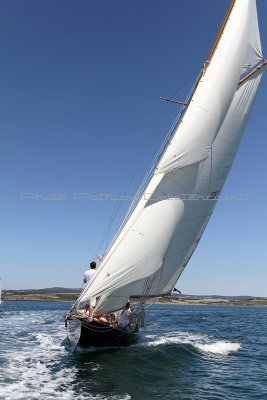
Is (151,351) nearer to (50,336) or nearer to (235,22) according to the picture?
(50,336)

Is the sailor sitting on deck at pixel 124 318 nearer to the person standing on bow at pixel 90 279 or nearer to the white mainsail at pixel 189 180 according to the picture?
the white mainsail at pixel 189 180

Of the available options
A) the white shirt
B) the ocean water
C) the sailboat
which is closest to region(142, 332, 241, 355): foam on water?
the ocean water

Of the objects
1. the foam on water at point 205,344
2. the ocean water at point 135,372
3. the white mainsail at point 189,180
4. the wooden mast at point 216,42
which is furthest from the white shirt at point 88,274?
the wooden mast at point 216,42

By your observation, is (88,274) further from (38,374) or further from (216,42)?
(216,42)

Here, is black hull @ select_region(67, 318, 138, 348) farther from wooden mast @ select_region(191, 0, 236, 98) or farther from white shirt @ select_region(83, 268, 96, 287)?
wooden mast @ select_region(191, 0, 236, 98)

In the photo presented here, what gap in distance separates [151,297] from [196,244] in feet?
15.8

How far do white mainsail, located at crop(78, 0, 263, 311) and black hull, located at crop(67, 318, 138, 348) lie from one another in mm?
1021

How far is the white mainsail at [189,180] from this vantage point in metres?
20.6

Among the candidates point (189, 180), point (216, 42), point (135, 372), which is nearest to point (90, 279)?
point (135, 372)

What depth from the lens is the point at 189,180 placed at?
22719 millimetres

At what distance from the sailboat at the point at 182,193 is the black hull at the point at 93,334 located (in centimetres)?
5

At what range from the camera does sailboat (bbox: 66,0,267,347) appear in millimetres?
20656

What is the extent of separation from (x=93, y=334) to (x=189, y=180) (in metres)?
9.74

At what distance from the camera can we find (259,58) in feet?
85.8
